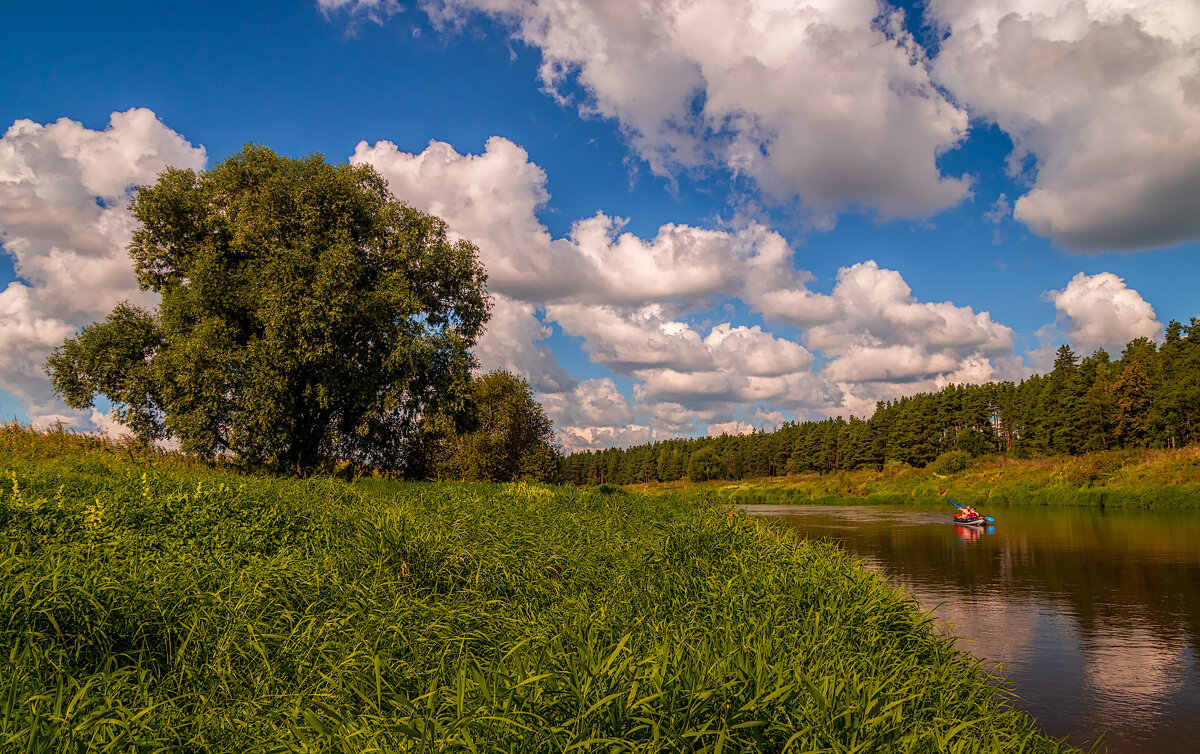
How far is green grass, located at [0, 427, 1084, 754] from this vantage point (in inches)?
162

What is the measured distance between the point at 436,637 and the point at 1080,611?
18896 millimetres

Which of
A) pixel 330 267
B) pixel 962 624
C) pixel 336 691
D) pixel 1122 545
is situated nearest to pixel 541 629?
pixel 336 691

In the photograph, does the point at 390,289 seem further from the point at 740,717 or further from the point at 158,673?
the point at 740,717

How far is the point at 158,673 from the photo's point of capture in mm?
5758

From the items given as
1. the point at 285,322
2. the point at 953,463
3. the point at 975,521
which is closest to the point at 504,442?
A: the point at 285,322

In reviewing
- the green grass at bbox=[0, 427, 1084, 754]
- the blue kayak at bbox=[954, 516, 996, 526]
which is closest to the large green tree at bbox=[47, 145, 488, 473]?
the green grass at bbox=[0, 427, 1084, 754]

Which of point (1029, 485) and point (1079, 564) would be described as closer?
point (1079, 564)

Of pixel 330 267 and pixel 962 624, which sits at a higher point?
pixel 330 267

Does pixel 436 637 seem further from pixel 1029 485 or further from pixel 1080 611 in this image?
pixel 1029 485

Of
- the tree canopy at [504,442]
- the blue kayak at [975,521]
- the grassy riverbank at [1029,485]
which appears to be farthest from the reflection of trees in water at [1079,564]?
the tree canopy at [504,442]

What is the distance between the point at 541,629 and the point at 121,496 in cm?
827

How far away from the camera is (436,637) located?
244 inches

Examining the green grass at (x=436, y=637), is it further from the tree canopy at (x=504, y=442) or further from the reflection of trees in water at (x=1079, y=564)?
the tree canopy at (x=504, y=442)

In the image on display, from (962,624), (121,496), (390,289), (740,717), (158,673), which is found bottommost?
(962,624)
